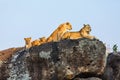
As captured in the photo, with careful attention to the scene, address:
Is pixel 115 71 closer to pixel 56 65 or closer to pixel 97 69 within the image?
pixel 97 69

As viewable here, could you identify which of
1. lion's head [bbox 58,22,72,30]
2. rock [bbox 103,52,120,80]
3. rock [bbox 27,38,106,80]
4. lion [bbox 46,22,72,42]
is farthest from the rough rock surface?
lion's head [bbox 58,22,72,30]

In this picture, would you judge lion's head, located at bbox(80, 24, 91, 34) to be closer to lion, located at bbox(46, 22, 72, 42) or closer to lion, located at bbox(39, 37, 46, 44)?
lion, located at bbox(46, 22, 72, 42)

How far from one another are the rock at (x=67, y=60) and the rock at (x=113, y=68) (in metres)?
1.23

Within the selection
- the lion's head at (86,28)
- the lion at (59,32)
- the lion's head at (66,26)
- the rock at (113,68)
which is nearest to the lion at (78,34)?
the lion's head at (86,28)

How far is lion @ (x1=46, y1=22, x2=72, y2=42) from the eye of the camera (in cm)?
1838

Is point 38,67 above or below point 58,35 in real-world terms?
below

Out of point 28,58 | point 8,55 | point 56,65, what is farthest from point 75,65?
point 8,55

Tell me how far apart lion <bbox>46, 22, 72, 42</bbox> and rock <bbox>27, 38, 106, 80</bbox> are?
2.45m

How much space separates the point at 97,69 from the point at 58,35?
3.79 metres

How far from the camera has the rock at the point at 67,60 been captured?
50.7 ft

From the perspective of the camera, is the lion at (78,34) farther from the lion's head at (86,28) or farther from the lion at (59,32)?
the lion at (59,32)

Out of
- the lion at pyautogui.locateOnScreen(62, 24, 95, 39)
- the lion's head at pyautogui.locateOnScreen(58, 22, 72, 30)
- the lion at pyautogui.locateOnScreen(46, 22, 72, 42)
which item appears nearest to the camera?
the lion at pyautogui.locateOnScreen(62, 24, 95, 39)

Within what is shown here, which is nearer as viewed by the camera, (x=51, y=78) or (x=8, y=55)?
(x=51, y=78)

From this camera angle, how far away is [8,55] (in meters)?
17.2
